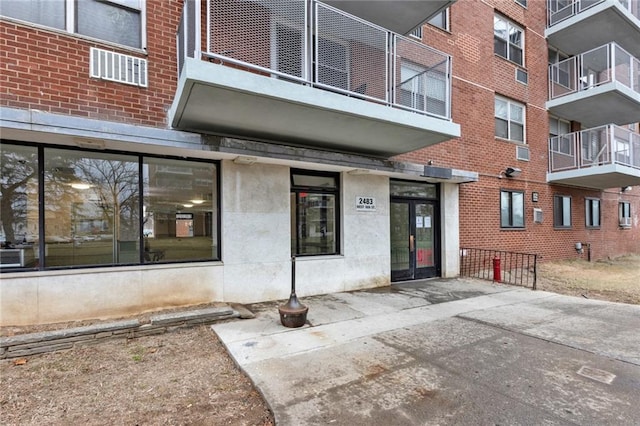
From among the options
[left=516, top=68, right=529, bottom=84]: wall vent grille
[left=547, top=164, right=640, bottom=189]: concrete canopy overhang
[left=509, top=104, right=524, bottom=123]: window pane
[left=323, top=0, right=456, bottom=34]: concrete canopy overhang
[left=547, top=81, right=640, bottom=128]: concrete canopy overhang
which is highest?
[left=516, top=68, right=529, bottom=84]: wall vent grille

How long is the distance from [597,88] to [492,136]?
4.63 metres

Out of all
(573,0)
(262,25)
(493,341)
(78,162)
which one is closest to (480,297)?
(493,341)

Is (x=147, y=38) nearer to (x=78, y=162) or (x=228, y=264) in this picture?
(x=78, y=162)

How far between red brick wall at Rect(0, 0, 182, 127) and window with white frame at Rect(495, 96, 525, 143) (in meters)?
10.1

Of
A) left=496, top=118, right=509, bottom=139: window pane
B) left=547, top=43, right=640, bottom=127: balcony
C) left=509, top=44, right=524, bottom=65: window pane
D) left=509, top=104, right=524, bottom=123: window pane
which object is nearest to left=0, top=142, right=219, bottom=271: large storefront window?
left=496, top=118, right=509, bottom=139: window pane

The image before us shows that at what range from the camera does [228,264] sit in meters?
6.25

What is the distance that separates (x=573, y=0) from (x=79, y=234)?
18258 mm

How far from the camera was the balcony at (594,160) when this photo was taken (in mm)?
11727

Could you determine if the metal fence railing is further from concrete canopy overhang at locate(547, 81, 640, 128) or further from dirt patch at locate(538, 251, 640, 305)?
concrete canopy overhang at locate(547, 81, 640, 128)

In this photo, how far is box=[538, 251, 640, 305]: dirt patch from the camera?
8.00m

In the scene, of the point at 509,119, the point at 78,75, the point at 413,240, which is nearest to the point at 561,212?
the point at 509,119

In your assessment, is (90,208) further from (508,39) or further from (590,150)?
(590,150)

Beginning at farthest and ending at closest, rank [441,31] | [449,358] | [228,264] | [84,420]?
[441,31]
[228,264]
[449,358]
[84,420]

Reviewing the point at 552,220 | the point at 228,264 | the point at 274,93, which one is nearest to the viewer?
the point at 274,93
